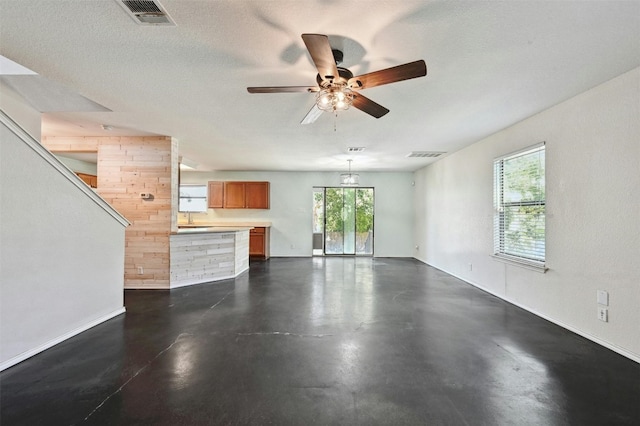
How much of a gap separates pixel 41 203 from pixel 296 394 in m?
2.83

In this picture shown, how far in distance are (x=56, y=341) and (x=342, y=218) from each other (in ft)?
21.6

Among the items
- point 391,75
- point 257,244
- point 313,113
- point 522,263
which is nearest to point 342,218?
point 257,244

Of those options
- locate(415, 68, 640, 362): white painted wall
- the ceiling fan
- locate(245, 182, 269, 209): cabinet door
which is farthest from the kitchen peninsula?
A: locate(415, 68, 640, 362): white painted wall

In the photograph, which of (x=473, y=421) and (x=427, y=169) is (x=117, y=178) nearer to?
(x=473, y=421)

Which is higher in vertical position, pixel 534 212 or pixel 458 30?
pixel 458 30

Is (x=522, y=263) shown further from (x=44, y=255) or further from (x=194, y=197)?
(x=194, y=197)

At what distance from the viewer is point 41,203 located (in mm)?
2484

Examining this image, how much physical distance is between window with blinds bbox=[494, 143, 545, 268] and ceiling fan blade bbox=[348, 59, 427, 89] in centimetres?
256

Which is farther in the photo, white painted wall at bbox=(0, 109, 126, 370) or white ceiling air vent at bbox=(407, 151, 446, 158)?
white ceiling air vent at bbox=(407, 151, 446, 158)

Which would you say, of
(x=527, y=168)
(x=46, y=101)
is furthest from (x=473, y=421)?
(x=46, y=101)

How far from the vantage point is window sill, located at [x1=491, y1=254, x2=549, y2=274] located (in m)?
3.34

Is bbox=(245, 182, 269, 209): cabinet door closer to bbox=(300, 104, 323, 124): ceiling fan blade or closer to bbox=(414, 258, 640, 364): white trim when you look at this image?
bbox=(300, 104, 323, 124): ceiling fan blade

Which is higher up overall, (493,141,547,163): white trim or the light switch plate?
(493,141,547,163): white trim

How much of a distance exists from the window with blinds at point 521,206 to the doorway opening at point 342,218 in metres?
4.18
